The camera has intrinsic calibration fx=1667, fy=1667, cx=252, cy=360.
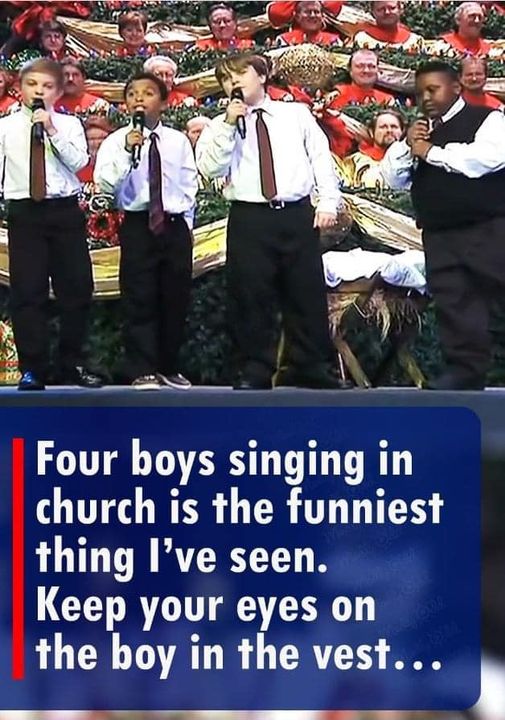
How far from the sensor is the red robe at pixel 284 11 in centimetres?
364

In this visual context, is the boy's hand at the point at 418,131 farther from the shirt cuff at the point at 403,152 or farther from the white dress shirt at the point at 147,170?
the white dress shirt at the point at 147,170

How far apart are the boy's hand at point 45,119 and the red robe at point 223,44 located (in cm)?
36

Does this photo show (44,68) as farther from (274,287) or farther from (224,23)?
(274,287)

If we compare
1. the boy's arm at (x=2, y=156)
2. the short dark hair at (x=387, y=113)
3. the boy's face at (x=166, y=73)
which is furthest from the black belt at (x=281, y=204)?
the boy's arm at (x=2, y=156)

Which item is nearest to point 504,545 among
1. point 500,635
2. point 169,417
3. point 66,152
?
point 500,635

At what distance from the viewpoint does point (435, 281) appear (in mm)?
3699

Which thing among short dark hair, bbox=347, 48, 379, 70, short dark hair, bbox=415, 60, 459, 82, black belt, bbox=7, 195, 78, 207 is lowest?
black belt, bbox=7, 195, 78, 207

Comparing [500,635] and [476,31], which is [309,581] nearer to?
[500,635]

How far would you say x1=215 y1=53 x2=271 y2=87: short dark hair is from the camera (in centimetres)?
366

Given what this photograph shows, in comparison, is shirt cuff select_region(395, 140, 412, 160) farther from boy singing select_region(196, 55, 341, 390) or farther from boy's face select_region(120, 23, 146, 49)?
boy's face select_region(120, 23, 146, 49)

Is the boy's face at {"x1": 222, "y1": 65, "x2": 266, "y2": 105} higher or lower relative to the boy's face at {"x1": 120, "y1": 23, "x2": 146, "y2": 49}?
lower

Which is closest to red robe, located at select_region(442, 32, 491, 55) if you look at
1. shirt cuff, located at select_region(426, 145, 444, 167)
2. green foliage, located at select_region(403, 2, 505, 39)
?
green foliage, located at select_region(403, 2, 505, 39)

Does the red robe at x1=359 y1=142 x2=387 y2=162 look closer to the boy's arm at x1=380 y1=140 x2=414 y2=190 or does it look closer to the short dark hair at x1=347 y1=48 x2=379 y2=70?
the boy's arm at x1=380 y1=140 x2=414 y2=190

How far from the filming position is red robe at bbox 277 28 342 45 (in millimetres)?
3658
